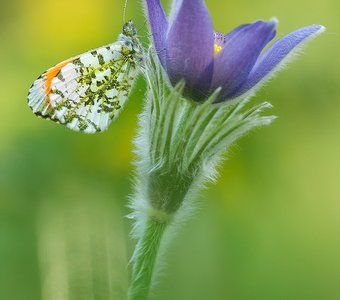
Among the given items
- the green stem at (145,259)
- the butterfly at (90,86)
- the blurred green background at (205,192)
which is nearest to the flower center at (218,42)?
the butterfly at (90,86)

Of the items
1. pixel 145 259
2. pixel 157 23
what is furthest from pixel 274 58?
pixel 145 259

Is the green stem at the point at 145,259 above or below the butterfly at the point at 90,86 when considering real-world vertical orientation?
below

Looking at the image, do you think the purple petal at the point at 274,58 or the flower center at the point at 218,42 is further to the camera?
the flower center at the point at 218,42

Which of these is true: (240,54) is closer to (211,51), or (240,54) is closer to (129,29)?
(211,51)

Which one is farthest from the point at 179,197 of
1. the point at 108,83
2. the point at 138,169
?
the point at 108,83

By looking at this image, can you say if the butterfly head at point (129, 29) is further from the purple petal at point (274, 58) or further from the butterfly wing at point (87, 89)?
the purple petal at point (274, 58)

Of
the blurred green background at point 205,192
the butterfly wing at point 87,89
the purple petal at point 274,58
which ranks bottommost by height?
the blurred green background at point 205,192

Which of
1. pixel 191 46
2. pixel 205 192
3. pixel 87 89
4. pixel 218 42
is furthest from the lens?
pixel 205 192
